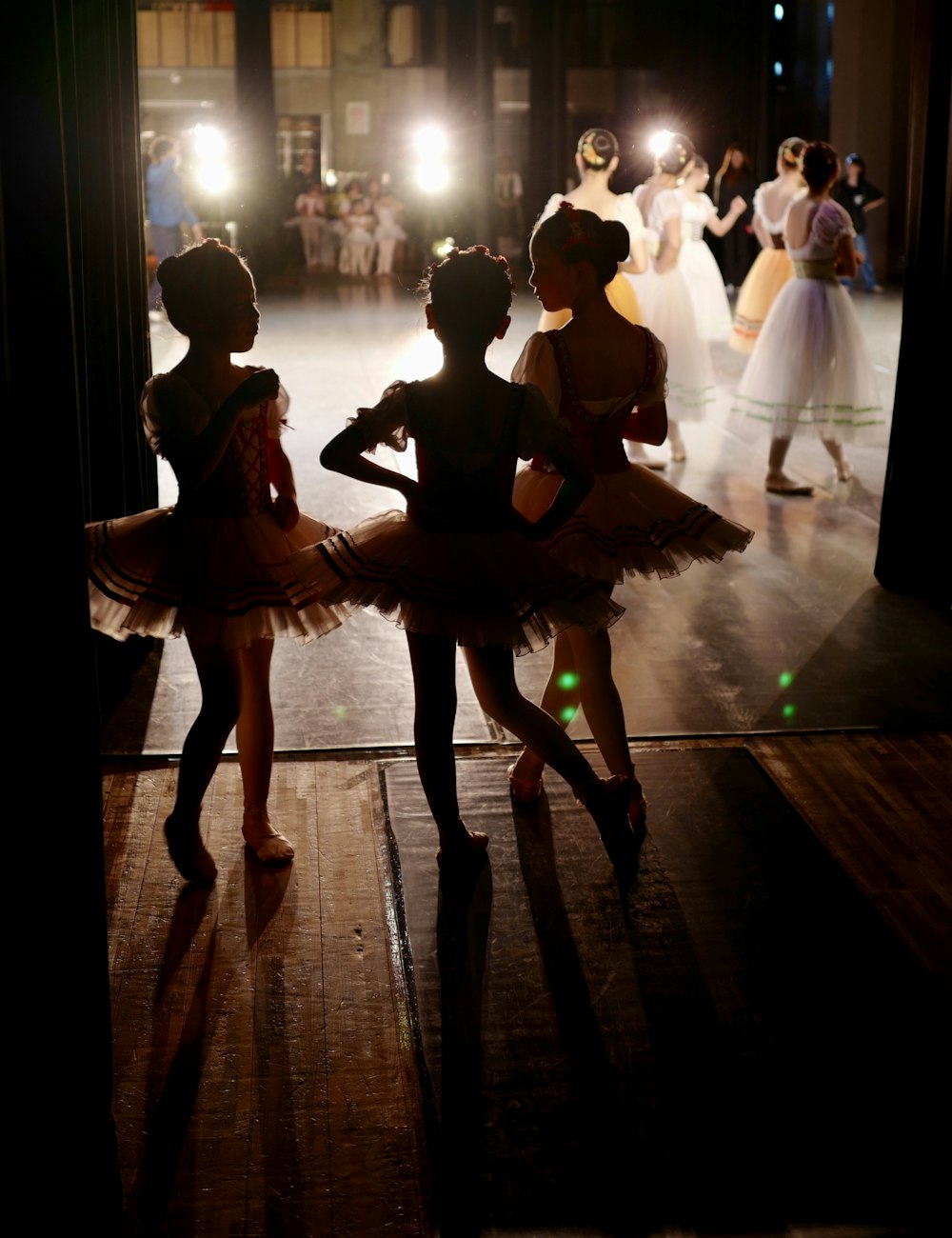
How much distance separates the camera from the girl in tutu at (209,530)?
3064 millimetres

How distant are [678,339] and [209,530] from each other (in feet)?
16.7

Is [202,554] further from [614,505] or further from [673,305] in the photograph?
[673,305]

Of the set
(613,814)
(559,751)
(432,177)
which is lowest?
(613,814)

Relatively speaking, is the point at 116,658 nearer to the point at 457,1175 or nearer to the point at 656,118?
the point at 457,1175

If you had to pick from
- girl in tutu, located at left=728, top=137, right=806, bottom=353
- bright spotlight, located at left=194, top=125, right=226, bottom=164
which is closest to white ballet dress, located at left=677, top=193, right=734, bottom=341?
girl in tutu, located at left=728, top=137, right=806, bottom=353

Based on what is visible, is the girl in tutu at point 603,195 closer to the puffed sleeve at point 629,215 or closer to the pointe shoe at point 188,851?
the puffed sleeve at point 629,215

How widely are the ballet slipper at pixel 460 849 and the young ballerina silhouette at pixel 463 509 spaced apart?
48 cm

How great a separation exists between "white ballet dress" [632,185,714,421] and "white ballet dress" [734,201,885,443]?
63 cm

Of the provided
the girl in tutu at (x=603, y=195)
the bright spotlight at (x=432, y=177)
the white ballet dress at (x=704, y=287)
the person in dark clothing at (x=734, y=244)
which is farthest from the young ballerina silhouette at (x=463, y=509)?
the bright spotlight at (x=432, y=177)

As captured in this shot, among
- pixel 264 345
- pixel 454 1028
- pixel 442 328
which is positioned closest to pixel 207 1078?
pixel 454 1028

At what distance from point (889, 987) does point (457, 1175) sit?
1.01 m

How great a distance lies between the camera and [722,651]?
4.96 m

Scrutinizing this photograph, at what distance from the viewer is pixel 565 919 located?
321 cm

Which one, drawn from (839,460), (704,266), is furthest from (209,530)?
(704,266)
